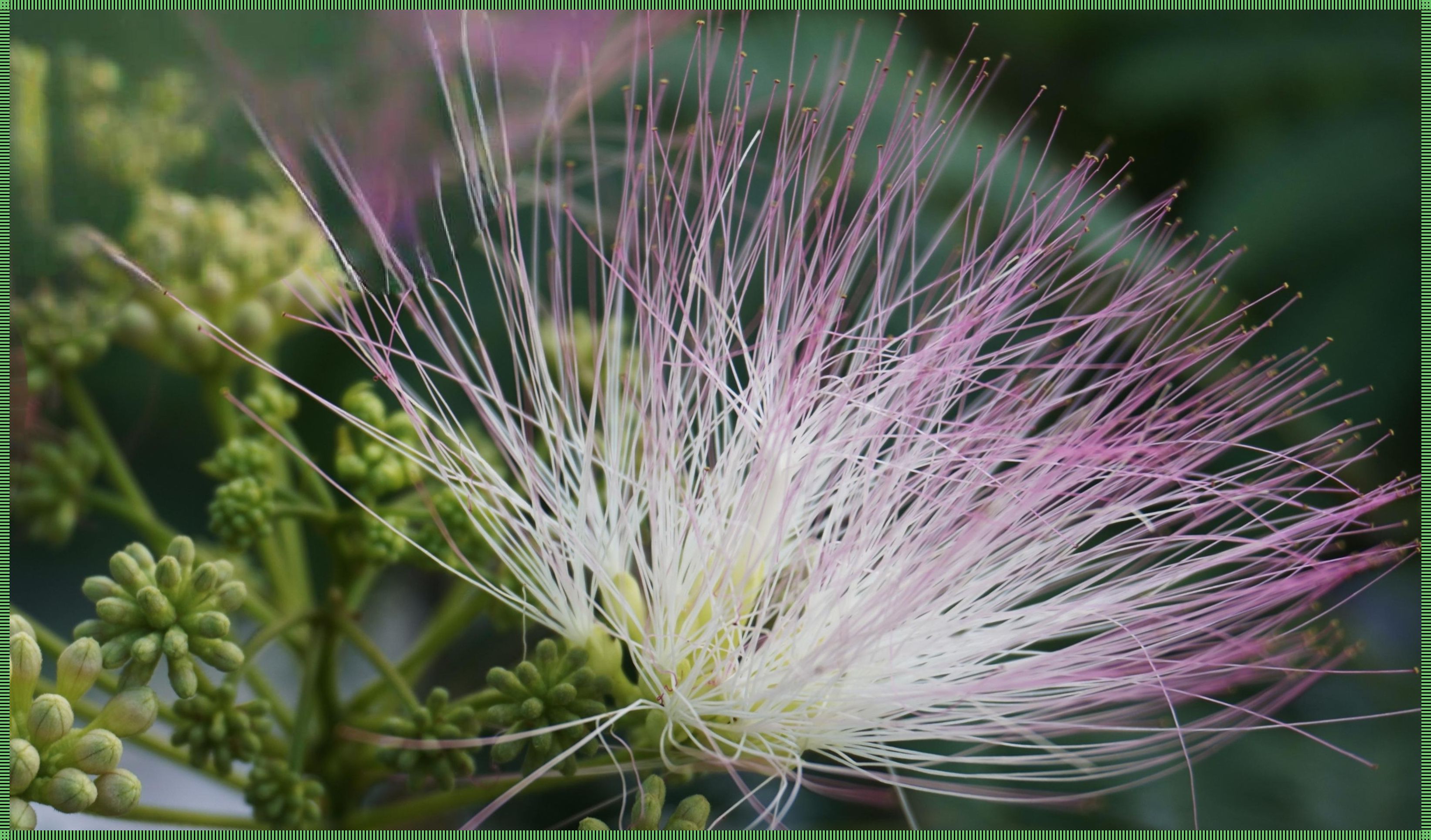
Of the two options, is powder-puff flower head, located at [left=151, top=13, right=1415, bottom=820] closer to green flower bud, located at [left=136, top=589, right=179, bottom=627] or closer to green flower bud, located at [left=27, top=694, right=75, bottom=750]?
green flower bud, located at [left=136, top=589, right=179, bottom=627]

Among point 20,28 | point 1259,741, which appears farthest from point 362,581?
point 1259,741

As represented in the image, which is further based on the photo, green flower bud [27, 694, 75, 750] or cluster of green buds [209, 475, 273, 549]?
cluster of green buds [209, 475, 273, 549]

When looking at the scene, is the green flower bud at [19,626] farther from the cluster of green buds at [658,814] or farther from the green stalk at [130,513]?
the cluster of green buds at [658,814]

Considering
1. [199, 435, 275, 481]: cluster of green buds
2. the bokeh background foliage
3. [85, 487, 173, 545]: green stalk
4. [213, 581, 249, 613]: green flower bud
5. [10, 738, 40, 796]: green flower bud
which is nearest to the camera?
[10, 738, 40, 796]: green flower bud

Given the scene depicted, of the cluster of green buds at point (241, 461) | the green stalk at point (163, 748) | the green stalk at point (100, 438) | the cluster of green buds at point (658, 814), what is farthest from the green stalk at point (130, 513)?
the cluster of green buds at point (658, 814)

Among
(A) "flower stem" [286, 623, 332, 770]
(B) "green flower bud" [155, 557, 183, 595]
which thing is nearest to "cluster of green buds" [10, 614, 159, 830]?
(B) "green flower bud" [155, 557, 183, 595]
